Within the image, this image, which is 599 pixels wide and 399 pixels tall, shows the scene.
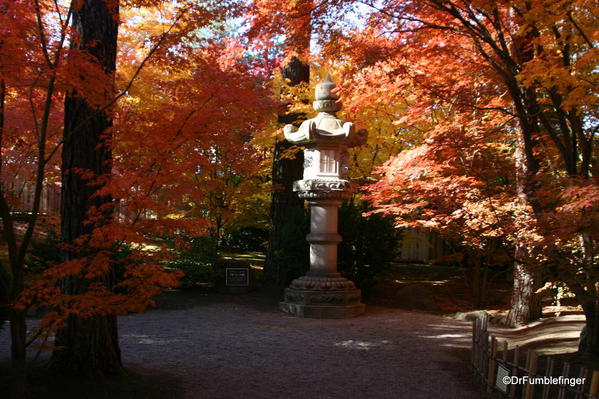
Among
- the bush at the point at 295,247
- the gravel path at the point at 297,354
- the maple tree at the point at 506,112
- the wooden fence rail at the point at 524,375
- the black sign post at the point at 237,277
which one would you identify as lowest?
the gravel path at the point at 297,354

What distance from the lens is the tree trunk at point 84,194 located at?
5336 mm

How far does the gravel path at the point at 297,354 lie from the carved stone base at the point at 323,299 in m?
0.31

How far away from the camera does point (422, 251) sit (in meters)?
19.1

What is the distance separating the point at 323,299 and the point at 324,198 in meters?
1.85

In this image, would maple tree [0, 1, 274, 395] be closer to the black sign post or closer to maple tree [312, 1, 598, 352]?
maple tree [312, 1, 598, 352]

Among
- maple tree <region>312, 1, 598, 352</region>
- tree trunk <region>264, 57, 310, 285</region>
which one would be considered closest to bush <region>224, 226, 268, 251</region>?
tree trunk <region>264, 57, 310, 285</region>

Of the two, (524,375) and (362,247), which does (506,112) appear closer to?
(524,375)

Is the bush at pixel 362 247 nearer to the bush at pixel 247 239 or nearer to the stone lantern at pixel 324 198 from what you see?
the stone lantern at pixel 324 198

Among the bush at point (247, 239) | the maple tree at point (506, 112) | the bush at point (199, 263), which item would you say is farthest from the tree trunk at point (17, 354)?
the bush at point (247, 239)

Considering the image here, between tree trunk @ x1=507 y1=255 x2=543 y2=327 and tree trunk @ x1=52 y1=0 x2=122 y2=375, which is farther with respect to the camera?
tree trunk @ x1=507 y1=255 x2=543 y2=327

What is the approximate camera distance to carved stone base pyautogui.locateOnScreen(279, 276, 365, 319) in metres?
9.62

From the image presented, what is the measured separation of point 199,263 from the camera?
40.4ft

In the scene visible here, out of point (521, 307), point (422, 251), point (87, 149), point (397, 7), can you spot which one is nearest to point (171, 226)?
point (87, 149)

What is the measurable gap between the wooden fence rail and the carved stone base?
3584mm
